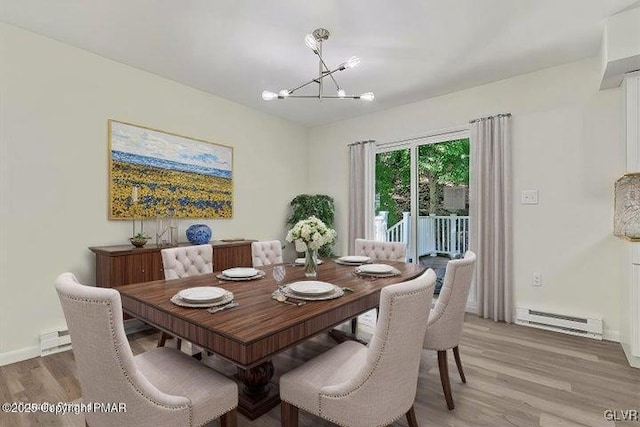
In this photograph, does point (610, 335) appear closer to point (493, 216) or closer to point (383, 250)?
point (493, 216)

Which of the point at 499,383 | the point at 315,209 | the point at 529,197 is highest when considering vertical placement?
the point at 529,197

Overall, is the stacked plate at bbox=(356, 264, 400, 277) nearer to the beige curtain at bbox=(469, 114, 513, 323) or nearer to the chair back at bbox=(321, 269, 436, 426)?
the chair back at bbox=(321, 269, 436, 426)

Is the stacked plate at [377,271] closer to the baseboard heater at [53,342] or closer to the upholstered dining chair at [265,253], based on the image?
the upholstered dining chair at [265,253]

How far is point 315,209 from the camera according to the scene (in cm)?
484

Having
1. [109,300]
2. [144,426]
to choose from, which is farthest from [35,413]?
[109,300]

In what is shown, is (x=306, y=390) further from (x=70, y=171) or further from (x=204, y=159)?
(x=204, y=159)

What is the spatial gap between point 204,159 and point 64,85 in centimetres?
147

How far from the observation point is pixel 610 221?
302 cm

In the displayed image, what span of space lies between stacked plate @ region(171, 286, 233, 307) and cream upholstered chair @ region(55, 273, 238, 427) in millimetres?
367

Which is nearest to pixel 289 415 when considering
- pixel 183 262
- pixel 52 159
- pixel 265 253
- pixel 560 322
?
pixel 183 262

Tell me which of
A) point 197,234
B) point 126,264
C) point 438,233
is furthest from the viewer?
point 438,233

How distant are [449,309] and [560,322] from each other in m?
2.12

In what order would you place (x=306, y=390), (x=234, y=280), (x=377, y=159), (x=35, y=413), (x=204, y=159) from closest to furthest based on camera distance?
(x=306, y=390) → (x=35, y=413) → (x=234, y=280) → (x=204, y=159) → (x=377, y=159)

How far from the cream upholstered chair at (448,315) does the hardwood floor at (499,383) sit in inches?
8.8
